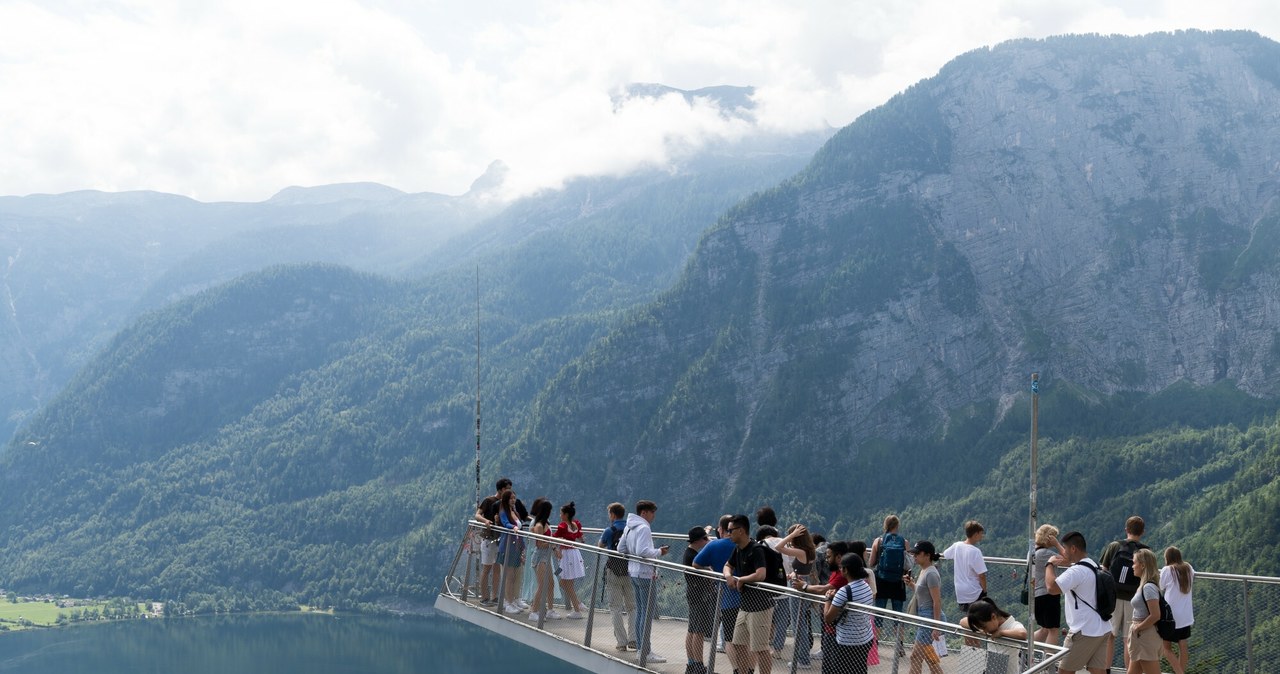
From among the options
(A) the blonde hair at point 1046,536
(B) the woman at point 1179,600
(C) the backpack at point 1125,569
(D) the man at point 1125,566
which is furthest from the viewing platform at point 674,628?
(B) the woman at point 1179,600

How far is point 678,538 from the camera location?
73.7ft

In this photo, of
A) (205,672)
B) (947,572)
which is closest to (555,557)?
(947,572)

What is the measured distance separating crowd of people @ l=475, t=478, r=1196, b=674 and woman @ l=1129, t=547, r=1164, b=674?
0.6 inches

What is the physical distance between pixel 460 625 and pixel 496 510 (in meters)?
176

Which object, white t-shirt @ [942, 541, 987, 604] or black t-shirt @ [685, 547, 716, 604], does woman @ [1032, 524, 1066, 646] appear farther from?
black t-shirt @ [685, 547, 716, 604]

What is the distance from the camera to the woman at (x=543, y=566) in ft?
66.0

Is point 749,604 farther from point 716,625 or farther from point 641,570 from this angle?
point 641,570

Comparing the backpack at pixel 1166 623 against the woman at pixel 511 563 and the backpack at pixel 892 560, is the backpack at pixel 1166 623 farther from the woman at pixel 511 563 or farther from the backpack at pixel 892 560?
the woman at pixel 511 563

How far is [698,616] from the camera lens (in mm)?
16234

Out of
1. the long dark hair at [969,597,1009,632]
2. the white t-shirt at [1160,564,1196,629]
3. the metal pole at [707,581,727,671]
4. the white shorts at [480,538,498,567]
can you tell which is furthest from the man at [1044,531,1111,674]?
the white shorts at [480,538,498,567]

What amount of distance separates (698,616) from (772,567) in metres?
1.42

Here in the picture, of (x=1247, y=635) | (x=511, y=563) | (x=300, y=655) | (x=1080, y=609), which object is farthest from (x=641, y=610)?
(x=300, y=655)

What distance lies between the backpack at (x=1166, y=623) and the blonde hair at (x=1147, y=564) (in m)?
0.49

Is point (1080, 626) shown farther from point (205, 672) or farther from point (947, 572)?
point (205, 672)
